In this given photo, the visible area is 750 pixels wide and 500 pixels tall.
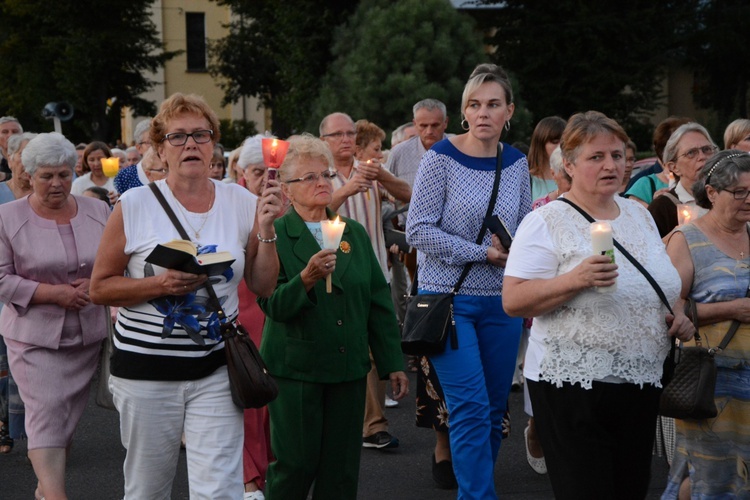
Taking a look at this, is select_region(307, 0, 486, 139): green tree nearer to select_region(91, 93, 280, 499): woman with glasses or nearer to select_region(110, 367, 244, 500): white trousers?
select_region(91, 93, 280, 499): woman with glasses

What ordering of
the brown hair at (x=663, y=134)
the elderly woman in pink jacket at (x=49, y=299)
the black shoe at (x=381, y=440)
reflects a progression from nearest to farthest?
the elderly woman in pink jacket at (x=49, y=299) → the black shoe at (x=381, y=440) → the brown hair at (x=663, y=134)

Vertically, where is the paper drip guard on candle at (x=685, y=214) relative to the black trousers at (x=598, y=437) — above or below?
above

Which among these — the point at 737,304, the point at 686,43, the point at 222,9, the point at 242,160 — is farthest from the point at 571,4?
the point at 222,9

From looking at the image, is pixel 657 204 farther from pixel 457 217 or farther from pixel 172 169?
pixel 172 169

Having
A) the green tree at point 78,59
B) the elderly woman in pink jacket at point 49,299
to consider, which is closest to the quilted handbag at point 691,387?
the elderly woman in pink jacket at point 49,299

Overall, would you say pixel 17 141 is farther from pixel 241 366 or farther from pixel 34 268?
pixel 241 366

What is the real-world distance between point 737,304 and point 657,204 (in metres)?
1.66

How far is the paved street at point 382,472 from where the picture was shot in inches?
270

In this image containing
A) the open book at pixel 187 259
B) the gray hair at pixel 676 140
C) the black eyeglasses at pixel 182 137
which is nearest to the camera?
the open book at pixel 187 259

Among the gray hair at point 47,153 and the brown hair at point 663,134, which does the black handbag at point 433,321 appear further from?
the brown hair at point 663,134

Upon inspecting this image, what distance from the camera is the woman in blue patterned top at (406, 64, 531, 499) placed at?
19.0 feet

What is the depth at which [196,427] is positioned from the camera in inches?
182

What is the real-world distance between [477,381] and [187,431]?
173 cm

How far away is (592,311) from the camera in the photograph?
438 centimetres
